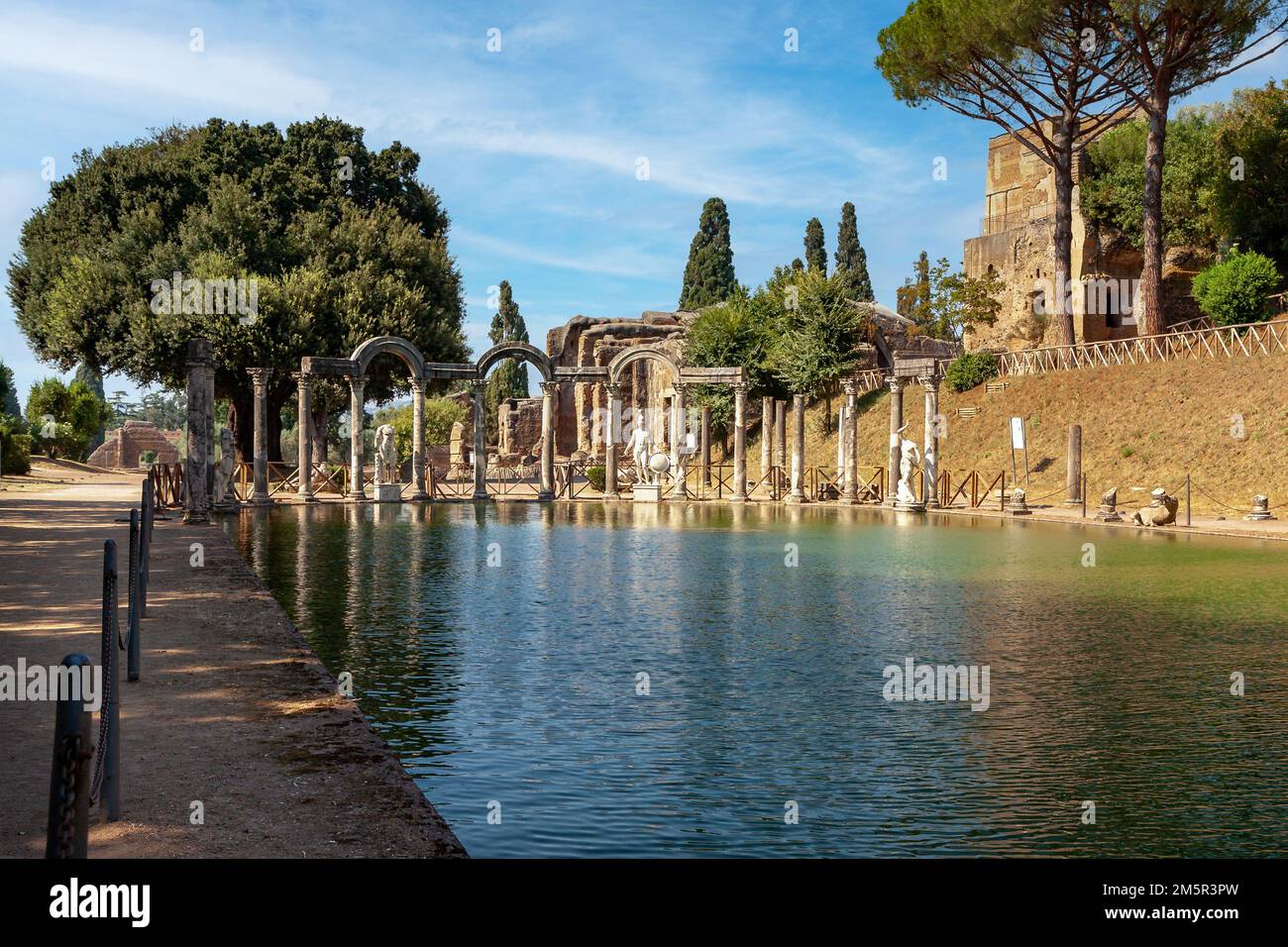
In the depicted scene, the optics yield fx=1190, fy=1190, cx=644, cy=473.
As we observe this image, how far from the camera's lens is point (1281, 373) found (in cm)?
3475

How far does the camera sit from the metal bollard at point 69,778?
156 inches

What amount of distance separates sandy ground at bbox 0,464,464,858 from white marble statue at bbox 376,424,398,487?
75.2ft

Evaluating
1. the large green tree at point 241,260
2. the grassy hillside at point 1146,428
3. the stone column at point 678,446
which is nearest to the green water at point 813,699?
the grassy hillside at point 1146,428

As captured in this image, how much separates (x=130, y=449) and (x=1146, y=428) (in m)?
55.4

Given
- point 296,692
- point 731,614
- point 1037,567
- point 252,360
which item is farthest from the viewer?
point 252,360

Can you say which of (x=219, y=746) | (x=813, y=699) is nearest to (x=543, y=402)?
(x=813, y=699)

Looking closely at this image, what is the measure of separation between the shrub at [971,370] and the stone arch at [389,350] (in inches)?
868

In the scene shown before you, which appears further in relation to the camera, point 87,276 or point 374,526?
point 87,276

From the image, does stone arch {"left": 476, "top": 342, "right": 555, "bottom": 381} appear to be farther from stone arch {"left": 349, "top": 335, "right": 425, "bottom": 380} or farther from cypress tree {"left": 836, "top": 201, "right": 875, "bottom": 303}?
Answer: cypress tree {"left": 836, "top": 201, "right": 875, "bottom": 303}
